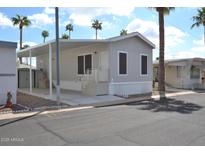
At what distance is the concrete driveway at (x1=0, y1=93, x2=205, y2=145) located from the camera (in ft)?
15.7

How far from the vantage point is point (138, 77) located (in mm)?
15711

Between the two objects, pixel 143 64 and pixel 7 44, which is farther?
pixel 143 64

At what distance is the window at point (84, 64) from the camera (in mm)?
15586

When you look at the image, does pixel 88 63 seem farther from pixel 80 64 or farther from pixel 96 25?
pixel 96 25

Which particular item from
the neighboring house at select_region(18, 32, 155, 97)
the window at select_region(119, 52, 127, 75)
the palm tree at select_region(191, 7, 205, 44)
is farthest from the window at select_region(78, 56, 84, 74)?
the palm tree at select_region(191, 7, 205, 44)

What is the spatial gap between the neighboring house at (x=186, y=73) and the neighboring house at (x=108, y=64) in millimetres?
5893

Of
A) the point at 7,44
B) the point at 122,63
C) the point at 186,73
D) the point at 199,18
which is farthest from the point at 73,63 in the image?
the point at 199,18

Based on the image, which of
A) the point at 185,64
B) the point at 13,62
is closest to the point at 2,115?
the point at 13,62

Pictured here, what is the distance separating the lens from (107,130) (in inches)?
225

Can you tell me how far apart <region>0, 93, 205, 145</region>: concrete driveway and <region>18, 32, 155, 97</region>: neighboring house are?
5.71m

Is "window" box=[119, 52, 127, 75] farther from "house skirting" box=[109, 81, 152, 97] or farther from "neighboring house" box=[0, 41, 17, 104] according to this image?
"neighboring house" box=[0, 41, 17, 104]

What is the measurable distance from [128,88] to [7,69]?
27.0 feet

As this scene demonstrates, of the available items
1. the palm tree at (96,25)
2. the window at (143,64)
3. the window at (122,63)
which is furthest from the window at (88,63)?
the palm tree at (96,25)

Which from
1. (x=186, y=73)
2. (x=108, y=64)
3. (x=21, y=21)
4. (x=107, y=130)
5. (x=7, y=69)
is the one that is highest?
(x=21, y=21)
